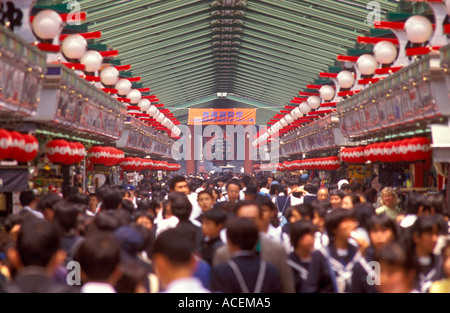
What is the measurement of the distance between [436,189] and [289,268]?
37.9ft

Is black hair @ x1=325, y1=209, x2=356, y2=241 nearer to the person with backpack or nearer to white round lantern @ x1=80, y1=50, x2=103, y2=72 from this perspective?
the person with backpack

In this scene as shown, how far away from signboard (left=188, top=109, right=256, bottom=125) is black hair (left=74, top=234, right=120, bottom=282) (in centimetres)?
4967

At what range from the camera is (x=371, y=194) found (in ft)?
50.9

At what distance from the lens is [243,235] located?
5.38 meters

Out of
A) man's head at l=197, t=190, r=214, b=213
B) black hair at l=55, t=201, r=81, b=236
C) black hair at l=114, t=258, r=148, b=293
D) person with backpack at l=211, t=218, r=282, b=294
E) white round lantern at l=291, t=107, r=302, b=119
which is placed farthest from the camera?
white round lantern at l=291, t=107, r=302, b=119

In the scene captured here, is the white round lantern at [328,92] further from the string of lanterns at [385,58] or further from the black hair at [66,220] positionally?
the black hair at [66,220]

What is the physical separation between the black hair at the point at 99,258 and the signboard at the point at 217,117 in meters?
49.7

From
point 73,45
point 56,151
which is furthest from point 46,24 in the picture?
point 56,151

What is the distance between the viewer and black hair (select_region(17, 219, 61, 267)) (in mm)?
4898

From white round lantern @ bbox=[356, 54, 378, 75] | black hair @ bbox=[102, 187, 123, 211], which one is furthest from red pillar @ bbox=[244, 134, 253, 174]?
black hair @ bbox=[102, 187, 123, 211]

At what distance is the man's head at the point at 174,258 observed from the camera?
456 cm

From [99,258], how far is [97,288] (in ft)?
0.62

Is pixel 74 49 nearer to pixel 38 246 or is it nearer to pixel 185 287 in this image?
pixel 38 246
